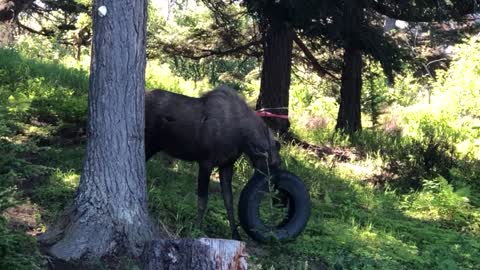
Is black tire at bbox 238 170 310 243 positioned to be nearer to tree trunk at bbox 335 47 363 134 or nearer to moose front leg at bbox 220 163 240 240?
moose front leg at bbox 220 163 240 240

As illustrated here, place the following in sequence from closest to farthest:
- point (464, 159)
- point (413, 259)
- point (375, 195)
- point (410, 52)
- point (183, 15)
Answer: point (413, 259)
point (375, 195)
point (464, 159)
point (410, 52)
point (183, 15)

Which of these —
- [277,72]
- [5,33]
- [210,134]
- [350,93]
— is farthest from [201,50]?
[210,134]

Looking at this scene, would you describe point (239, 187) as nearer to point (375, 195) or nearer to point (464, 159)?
point (375, 195)

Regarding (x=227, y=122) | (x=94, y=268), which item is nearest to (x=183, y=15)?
(x=227, y=122)

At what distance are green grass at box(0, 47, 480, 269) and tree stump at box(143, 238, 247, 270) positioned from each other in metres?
0.71

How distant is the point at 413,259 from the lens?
7.12 metres

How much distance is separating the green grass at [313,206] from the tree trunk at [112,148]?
1.47ft

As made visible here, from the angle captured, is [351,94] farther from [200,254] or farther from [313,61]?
[200,254]

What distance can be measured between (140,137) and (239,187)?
3.39 metres

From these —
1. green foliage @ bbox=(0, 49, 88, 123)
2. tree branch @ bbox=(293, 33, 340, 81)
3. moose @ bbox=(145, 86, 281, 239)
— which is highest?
tree branch @ bbox=(293, 33, 340, 81)

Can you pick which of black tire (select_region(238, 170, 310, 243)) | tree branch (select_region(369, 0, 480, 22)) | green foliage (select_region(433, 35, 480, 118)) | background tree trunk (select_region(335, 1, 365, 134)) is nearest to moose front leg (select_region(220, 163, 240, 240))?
black tire (select_region(238, 170, 310, 243))

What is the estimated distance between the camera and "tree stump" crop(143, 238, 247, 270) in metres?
4.73

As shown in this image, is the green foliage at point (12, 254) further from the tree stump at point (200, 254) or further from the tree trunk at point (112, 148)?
the tree trunk at point (112, 148)

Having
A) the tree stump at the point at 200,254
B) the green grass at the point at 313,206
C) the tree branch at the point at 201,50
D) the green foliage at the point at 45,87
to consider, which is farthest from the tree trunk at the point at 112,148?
the tree branch at the point at 201,50
